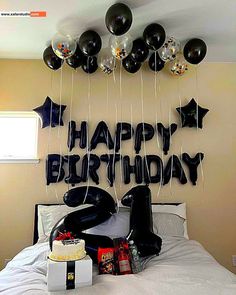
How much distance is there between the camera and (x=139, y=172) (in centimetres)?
263

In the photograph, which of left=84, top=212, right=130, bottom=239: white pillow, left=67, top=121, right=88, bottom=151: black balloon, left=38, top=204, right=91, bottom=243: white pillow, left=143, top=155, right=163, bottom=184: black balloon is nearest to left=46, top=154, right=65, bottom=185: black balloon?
left=67, top=121, right=88, bottom=151: black balloon

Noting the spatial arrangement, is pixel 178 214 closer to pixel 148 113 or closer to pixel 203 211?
pixel 203 211

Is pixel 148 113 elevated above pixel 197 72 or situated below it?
below

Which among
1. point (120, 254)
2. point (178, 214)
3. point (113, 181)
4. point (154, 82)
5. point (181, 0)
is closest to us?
point (120, 254)

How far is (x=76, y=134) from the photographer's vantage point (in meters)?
2.66

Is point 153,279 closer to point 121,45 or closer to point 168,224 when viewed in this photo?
point 168,224

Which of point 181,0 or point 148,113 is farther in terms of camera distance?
point 148,113

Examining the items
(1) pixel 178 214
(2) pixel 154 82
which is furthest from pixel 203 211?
(2) pixel 154 82

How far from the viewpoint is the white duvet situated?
1271 mm

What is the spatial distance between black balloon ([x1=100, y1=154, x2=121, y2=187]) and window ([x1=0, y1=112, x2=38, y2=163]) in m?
0.77

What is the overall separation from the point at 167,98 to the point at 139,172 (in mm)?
892

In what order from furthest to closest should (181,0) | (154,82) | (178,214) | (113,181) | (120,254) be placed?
1. (154,82)
2. (113,181)
3. (178,214)
4. (181,0)
5. (120,254)

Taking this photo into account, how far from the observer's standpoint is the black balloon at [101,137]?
265 centimetres

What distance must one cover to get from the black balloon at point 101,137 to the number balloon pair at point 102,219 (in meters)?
0.69
